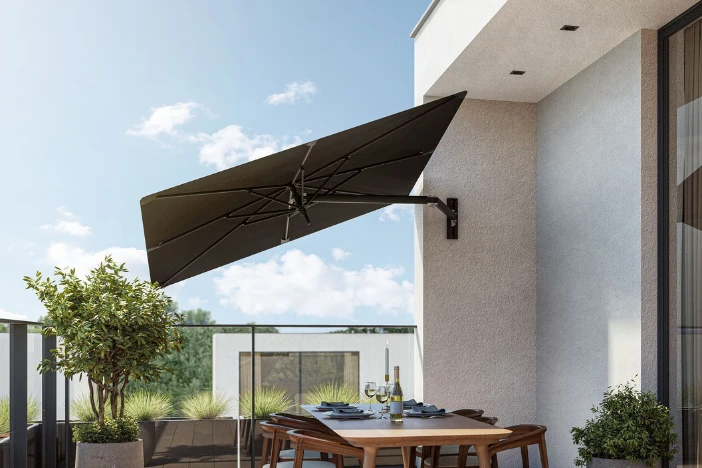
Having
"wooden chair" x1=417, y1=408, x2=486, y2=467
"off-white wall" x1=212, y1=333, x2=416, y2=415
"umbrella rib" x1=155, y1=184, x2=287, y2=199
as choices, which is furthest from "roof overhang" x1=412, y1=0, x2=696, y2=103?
"wooden chair" x1=417, y1=408, x2=486, y2=467

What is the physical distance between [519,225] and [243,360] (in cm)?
309

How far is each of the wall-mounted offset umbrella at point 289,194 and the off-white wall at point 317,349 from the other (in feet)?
2.93

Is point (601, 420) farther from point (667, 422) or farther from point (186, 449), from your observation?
point (186, 449)

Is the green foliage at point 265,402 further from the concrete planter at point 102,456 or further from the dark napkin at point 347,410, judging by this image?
the dark napkin at point 347,410

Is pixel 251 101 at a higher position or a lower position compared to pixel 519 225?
higher

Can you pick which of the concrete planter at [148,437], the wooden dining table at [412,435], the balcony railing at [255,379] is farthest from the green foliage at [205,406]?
the wooden dining table at [412,435]

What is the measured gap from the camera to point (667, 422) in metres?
5.92

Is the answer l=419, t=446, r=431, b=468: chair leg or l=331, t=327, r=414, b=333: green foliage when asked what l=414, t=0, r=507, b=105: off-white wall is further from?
l=419, t=446, r=431, b=468: chair leg

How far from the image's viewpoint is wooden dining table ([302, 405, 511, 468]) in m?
4.87

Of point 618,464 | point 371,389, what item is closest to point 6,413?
point 371,389

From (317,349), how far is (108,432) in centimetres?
223

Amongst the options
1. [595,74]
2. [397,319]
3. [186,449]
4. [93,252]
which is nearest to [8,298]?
[93,252]

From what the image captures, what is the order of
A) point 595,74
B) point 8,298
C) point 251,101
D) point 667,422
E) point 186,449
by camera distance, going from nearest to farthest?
point 667,422 < point 595,74 < point 186,449 < point 8,298 < point 251,101

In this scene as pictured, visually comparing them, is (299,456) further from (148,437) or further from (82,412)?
(82,412)
